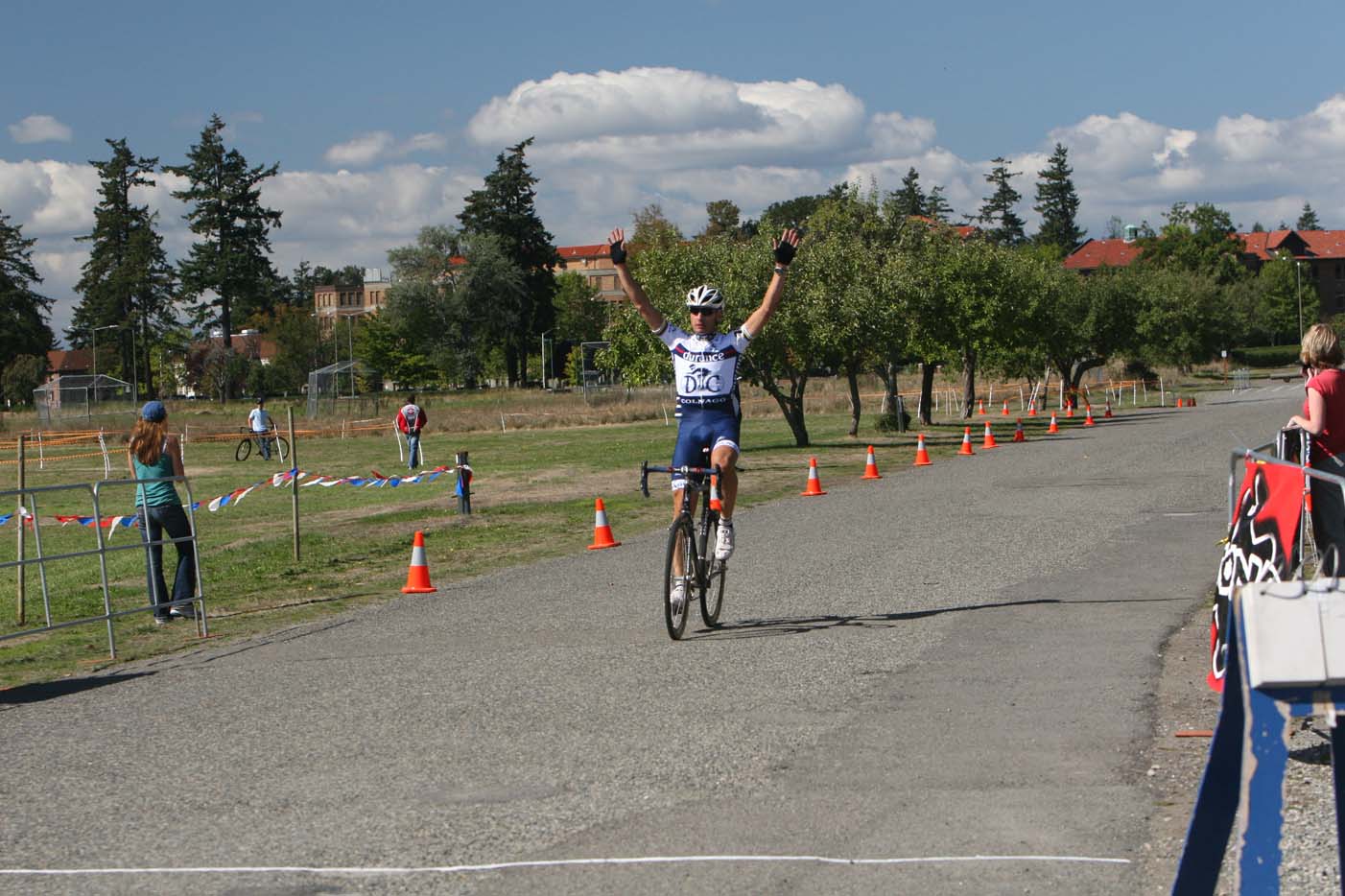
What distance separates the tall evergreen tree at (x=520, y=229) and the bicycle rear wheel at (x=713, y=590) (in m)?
93.7

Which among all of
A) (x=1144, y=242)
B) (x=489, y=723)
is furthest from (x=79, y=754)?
(x=1144, y=242)

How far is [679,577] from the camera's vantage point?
9.46 meters

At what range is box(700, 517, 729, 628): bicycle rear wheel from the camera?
32.1 feet

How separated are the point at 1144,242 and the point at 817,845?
465ft

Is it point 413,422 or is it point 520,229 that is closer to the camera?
point 413,422

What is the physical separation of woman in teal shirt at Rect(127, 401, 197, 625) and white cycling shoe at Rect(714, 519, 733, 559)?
4.87m

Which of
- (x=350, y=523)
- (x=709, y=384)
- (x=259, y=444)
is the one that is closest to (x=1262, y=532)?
(x=709, y=384)

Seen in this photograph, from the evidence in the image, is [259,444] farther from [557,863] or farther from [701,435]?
[557,863]

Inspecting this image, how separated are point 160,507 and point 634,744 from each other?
7077 millimetres

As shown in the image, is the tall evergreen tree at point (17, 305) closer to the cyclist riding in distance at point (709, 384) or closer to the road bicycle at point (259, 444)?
the road bicycle at point (259, 444)

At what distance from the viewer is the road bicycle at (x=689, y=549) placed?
9.34 m

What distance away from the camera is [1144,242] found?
138 meters

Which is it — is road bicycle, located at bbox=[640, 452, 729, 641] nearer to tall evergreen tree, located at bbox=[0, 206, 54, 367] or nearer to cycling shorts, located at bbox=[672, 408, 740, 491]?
cycling shorts, located at bbox=[672, 408, 740, 491]

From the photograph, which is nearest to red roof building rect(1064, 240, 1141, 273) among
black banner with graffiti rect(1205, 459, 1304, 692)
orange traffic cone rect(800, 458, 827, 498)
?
orange traffic cone rect(800, 458, 827, 498)
